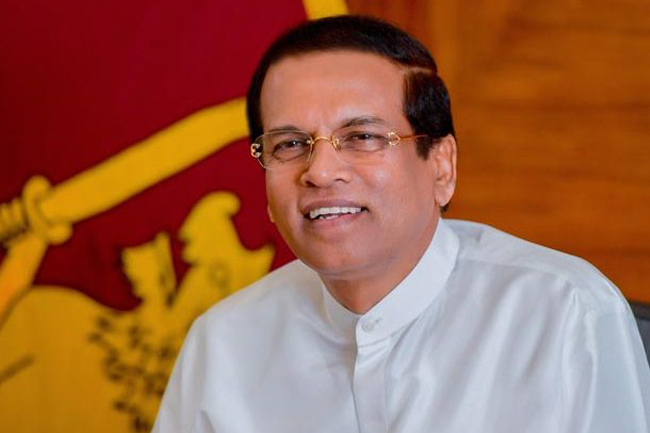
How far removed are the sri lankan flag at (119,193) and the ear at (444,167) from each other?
0.75 metres

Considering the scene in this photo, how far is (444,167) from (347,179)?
0.22 m

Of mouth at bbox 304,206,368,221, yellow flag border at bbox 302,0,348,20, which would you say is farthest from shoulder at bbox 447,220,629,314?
yellow flag border at bbox 302,0,348,20

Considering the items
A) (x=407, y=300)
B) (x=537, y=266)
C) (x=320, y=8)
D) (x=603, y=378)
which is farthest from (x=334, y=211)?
(x=320, y=8)

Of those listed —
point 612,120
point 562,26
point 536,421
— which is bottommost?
point 536,421

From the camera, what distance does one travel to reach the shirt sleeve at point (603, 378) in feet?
4.37

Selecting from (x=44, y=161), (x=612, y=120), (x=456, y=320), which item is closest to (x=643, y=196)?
(x=612, y=120)

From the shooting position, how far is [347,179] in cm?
144

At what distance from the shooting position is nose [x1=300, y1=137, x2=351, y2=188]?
143 centimetres

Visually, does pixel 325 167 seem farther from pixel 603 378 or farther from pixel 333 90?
pixel 603 378

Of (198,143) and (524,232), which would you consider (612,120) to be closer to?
(524,232)

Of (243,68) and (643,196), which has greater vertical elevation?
(243,68)

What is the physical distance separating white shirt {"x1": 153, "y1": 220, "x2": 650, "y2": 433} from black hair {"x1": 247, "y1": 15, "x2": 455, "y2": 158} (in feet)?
0.58

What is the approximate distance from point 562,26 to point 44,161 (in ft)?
3.89

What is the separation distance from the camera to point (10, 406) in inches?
95.7
